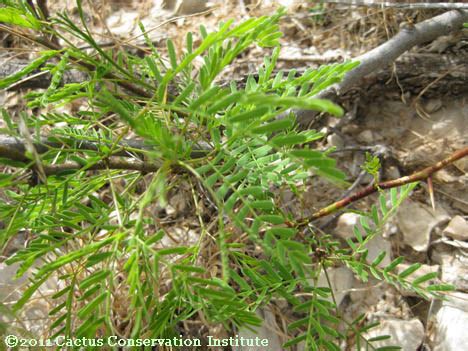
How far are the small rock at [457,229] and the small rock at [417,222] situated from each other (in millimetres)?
50

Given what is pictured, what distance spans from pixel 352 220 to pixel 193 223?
2.26ft

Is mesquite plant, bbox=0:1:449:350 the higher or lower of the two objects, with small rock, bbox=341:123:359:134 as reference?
higher

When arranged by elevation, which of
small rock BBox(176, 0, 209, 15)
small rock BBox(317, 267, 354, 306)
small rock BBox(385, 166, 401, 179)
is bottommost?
small rock BBox(317, 267, 354, 306)

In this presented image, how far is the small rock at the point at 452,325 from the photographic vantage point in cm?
143

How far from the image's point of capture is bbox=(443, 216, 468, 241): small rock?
1643mm

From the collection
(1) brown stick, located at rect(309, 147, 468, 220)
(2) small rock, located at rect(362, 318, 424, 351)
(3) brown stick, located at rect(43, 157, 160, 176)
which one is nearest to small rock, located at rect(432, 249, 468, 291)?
(2) small rock, located at rect(362, 318, 424, 351)

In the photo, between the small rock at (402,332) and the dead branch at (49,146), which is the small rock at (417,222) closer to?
the small rock at (402,332)

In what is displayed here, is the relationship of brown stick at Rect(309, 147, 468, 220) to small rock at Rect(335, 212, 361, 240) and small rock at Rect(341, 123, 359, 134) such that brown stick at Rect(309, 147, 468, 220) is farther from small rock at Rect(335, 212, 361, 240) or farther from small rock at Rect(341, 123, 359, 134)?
small rock at Rect(341, 123, 359, 134)

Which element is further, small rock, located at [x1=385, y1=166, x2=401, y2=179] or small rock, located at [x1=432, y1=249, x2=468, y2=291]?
small rock, located at [x1=385, y1=166, x2=401, y2=179]

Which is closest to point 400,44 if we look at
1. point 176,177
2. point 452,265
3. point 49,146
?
point 452,265

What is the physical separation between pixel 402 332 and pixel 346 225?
0.46 m

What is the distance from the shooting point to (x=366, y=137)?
198 centimetres

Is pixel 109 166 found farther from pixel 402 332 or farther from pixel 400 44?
pixel 400 44

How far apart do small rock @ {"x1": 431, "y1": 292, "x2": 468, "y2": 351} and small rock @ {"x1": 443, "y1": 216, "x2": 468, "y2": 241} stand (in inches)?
9.2
